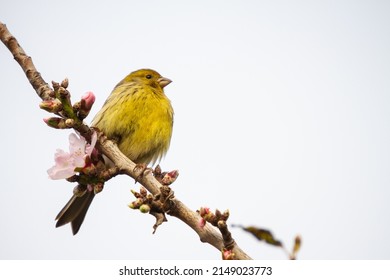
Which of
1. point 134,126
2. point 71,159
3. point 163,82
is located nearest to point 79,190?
point 71,159

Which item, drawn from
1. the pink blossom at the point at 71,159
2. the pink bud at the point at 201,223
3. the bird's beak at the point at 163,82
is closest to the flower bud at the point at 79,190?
the pink blossom at the point at 71,159

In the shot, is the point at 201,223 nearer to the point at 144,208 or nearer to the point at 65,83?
the point at 144,208

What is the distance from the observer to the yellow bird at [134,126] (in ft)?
15.0

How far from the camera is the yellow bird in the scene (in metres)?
4.56

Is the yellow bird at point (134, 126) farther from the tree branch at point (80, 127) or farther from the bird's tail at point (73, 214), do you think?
the tree branch at point (80, 127)

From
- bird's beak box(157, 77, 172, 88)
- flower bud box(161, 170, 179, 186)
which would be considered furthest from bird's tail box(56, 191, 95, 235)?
bird's beak box(157, 77, 172, 88)

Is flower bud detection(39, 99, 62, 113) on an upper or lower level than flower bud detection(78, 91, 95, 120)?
lower

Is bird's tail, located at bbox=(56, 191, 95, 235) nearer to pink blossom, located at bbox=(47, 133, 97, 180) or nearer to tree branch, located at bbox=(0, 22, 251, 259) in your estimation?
pink blossom, located at bbox=(47, 133, 97, 180)

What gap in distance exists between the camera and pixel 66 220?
418 centimetres

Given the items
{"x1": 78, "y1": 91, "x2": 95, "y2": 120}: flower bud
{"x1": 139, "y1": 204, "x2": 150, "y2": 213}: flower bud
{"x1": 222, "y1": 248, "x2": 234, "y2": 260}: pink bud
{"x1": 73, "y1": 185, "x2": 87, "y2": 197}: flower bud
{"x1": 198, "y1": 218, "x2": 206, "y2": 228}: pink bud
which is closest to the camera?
{"x1": 222, "y1": 248, "x2": 234, "y2": 260}: pink bud

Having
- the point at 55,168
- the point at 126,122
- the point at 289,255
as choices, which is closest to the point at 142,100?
the point at 126,122

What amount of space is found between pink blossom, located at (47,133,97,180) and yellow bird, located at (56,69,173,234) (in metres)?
1.43

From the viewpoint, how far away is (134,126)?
484 centimetres

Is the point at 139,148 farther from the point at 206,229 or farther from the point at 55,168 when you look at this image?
the point at 206,229
